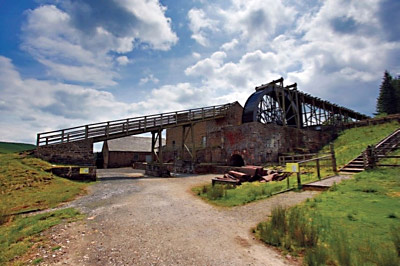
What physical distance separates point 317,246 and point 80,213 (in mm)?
6219

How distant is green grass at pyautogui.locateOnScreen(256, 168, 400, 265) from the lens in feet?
10.0

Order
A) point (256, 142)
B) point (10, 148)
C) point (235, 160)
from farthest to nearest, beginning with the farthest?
point (10, 148) → point (235, 160) → point (256, 142)

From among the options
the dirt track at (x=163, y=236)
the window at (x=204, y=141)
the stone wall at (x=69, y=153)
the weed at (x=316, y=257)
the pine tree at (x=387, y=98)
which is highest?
the pine tree at (x=387, y=98)

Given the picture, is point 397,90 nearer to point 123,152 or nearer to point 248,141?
point 248,141

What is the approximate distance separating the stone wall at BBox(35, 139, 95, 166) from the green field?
34.4 inches

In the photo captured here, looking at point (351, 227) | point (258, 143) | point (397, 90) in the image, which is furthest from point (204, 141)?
point (397, 90)

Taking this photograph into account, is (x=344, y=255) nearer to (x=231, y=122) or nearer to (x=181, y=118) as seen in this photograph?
(x=181, y=118)

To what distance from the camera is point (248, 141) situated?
1756 cm

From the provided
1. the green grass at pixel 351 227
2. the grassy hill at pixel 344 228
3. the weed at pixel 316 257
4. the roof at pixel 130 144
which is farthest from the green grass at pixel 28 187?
the roof at pixel 130 144

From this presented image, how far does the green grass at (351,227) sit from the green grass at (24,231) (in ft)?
14.9

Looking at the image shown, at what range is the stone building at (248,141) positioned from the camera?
17547mm

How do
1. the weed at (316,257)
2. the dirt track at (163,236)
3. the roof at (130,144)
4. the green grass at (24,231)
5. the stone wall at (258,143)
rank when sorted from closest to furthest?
the weed at (316,257)
the dirt track at (163,236)
the green grass at (24,231)
the stone wall at (258,143)
the roof at (130,144)

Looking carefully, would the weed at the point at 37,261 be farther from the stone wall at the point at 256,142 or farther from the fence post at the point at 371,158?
the stone wall at the point at 256,142

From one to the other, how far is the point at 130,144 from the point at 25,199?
88.2 ft
